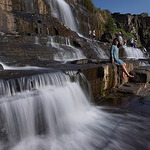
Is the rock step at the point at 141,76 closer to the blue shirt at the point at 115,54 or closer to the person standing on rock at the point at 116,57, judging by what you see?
the person standing on rock at the point at 116,57

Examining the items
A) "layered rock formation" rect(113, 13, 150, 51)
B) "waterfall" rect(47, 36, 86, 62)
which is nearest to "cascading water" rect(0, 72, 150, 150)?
"waterfall" rect(47, 36, 86, 62)

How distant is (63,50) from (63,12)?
1178cm

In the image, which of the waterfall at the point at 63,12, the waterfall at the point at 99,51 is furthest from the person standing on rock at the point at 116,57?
the waterfall at the point at 63,12

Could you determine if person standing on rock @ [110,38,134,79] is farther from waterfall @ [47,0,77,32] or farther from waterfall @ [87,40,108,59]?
waterfall @ [47,0,77,32]

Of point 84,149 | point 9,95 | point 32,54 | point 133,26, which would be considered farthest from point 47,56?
point 133,26

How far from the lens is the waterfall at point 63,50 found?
9391 mm

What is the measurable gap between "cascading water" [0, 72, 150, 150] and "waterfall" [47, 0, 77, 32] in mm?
15481

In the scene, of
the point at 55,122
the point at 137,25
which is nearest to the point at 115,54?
the point at 55,122

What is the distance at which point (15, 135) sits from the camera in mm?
3521

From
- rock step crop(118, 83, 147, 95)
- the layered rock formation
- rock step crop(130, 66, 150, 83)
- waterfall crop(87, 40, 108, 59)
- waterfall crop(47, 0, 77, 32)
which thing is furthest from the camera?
the layered rock formation

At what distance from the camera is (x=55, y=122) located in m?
4.33

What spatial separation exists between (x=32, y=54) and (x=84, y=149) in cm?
556

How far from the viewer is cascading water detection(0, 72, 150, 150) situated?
354cm

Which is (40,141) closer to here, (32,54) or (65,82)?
(65,82)
